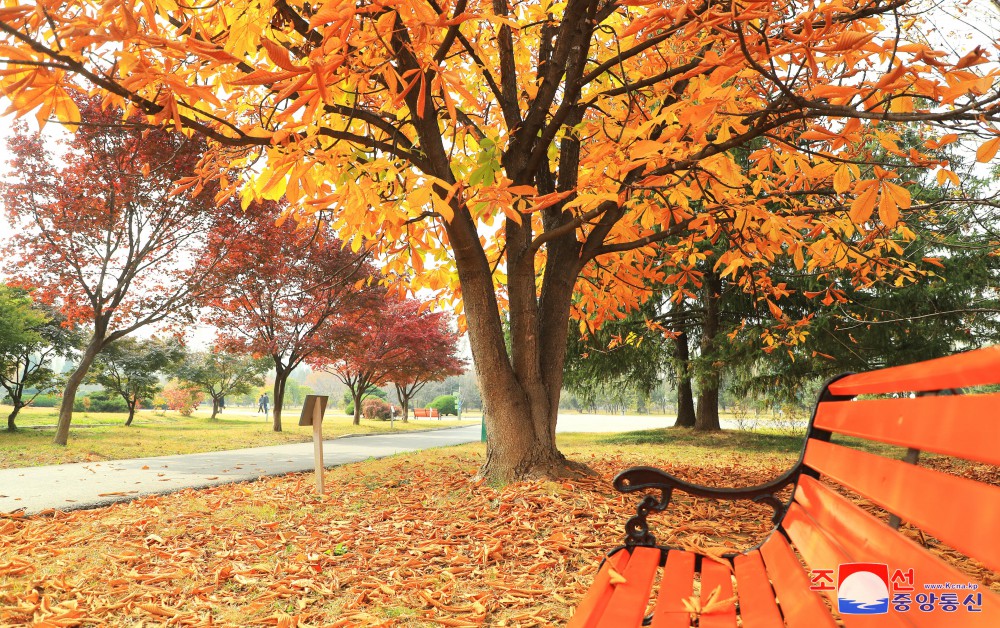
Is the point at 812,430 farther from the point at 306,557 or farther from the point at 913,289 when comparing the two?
the point at 913,289

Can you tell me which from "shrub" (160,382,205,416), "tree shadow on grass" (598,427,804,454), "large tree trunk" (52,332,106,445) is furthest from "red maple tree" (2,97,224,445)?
"shrub" (160,382,205,416)

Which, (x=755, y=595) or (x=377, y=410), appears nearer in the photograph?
(x=755, y=595)

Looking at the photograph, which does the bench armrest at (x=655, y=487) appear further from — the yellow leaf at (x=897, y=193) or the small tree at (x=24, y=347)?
the small tree at (x=24, y=347)

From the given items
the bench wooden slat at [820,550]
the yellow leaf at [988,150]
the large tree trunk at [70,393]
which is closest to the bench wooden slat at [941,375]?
the bench wooden slat at [820,550]

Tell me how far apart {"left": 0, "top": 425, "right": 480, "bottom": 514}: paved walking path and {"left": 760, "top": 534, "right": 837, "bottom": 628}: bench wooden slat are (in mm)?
5325

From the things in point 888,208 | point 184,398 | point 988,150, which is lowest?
point 184,398

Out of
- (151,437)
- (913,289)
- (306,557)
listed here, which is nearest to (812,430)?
(306,557)

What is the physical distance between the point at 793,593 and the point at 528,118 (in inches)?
144

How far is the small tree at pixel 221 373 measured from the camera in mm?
22734

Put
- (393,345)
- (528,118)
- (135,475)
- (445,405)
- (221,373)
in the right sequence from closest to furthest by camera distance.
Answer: (528,118), (135,475), (393,345), (221,373), (445,405)

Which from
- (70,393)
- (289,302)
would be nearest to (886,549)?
(70,393)

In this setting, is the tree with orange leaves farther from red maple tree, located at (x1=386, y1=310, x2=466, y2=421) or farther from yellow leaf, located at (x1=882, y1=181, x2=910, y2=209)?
red maple tree, located at (x1=386, y1=310, x2=466, y2=421)

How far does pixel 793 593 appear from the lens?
1.42m

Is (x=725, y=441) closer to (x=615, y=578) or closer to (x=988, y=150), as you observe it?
(x=988, y=150)
